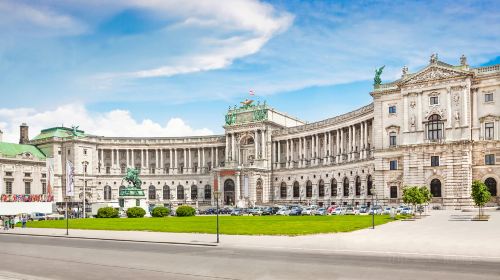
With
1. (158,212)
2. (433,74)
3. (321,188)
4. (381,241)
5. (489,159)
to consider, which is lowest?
(158,212)

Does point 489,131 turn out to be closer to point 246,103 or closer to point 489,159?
point 489,159

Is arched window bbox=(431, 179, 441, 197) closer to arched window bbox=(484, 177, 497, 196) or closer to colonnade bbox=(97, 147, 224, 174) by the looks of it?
arched window bbox=(484, 177, 497, 196)

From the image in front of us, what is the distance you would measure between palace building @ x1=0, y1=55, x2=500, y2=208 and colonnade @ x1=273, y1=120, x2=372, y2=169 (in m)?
0.28

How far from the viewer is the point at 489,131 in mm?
93062

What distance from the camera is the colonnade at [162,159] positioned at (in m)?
163

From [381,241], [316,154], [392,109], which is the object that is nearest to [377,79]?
[392,109]

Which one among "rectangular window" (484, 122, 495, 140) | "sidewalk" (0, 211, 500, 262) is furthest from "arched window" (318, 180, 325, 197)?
"sidewalk" (0, 211, 500, 262)

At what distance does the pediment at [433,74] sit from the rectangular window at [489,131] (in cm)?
970

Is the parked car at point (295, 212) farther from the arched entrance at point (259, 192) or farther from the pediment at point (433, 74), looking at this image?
the arched entrance at point (259, 192)

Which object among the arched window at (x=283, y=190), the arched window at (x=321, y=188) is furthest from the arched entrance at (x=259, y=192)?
the arched window at (x=321, y=188)

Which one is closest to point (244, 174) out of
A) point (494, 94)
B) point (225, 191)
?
point (225, 191)

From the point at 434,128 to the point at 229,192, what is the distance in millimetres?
66938

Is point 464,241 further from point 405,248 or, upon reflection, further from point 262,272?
point 262,272

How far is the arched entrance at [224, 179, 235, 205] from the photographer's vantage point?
14800 cm
